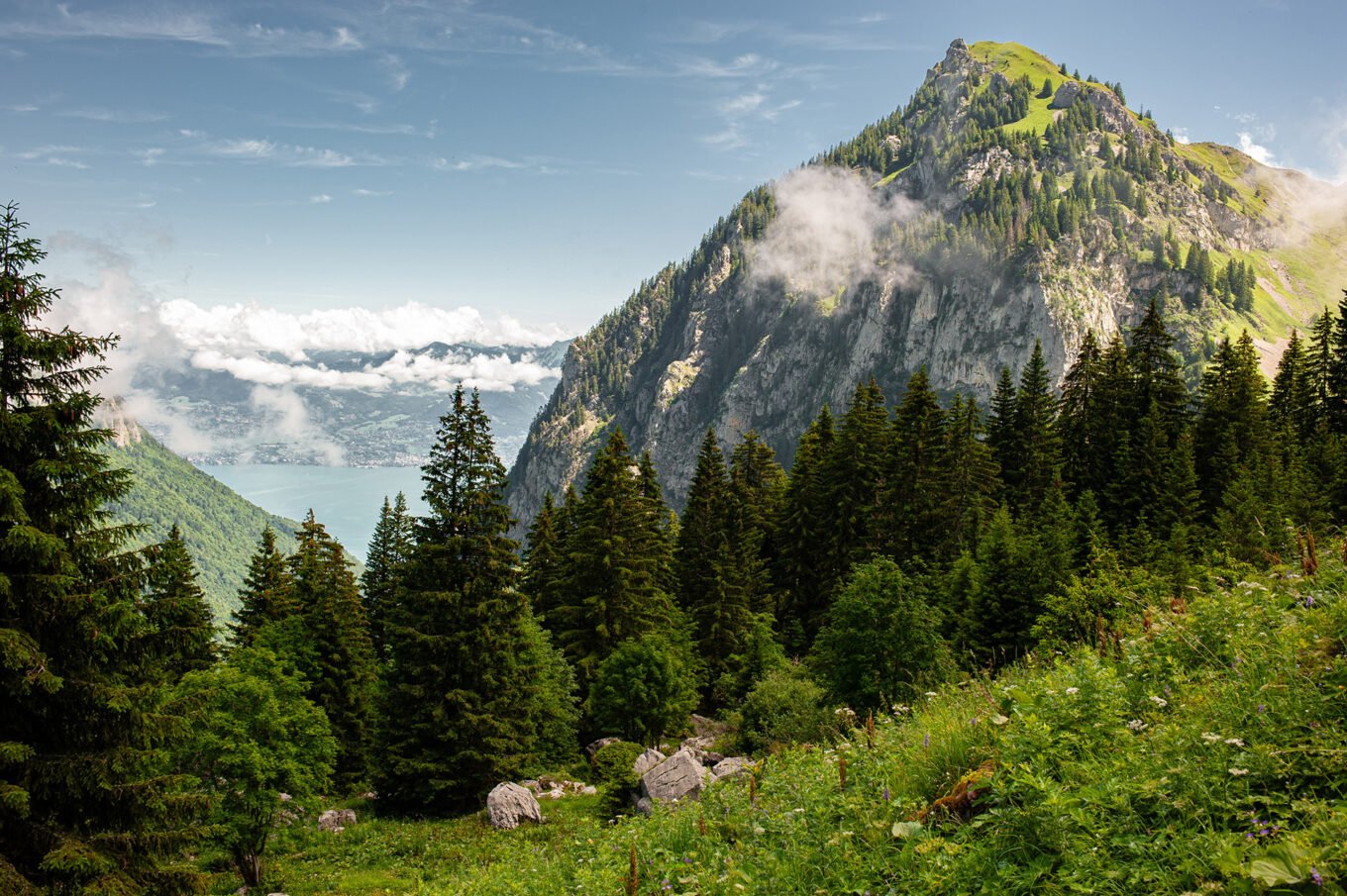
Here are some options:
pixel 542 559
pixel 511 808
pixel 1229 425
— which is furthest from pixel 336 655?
pixel 1229 425

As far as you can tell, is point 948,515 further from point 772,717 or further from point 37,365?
point 37,365

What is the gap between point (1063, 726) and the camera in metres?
5.88

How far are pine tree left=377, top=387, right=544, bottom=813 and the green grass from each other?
20376 mm

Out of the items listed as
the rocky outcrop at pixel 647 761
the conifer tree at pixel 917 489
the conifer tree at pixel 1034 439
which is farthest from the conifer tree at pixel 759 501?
the rocky outcrop at pixel 647 761

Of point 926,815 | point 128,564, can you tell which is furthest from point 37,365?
point 926,815

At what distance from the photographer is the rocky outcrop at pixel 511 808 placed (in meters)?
23.9

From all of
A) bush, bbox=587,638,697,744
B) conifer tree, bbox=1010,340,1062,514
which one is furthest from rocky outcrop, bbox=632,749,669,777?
conifer tree, bbox=1010,340,1062,514

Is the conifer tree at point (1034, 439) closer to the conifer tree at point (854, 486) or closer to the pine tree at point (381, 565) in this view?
the conifer tree at point (854, 486)

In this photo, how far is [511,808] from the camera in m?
24.4

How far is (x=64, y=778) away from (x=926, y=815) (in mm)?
14301

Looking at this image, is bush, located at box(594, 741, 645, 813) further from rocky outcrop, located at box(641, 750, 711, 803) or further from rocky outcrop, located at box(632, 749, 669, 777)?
rocky outcrop, located at box(641, 750, 711, 803)

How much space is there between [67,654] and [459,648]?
54.1 feet

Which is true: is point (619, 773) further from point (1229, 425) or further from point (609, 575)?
point (1229, 425)

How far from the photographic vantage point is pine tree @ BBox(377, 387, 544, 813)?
27953 millimetres
